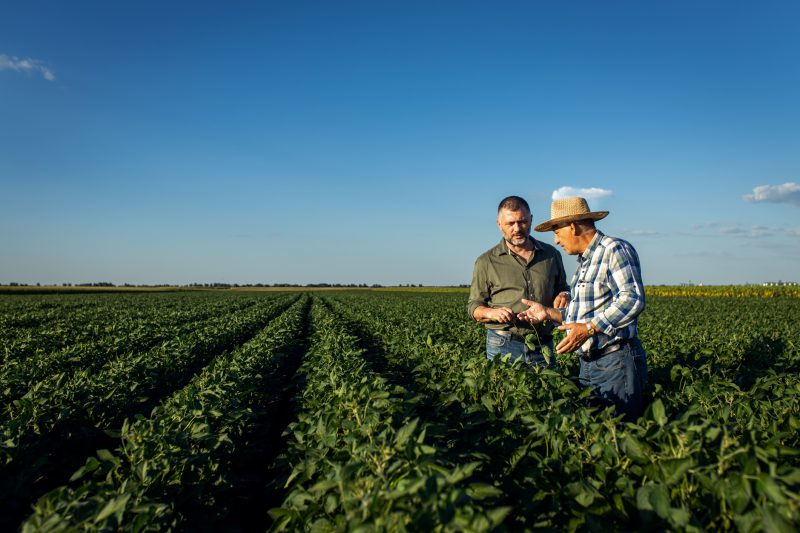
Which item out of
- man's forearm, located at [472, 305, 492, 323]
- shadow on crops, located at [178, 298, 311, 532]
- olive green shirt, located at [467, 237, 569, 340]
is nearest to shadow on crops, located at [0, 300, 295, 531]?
shadow on crops, located at [178, 298, 311, 532]

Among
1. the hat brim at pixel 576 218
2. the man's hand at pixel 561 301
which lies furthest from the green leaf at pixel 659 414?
the man's hand at pixel 561 301

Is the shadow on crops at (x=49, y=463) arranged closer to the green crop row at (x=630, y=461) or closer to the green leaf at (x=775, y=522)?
the green crop row at (x=630, y=461)

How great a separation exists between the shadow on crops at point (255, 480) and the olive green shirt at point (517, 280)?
2364 millimetres

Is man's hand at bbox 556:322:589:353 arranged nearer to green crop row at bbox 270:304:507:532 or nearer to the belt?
the belt

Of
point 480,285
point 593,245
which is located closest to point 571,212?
point 593,245

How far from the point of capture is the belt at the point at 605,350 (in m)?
3.21

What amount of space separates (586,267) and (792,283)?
5774 cm

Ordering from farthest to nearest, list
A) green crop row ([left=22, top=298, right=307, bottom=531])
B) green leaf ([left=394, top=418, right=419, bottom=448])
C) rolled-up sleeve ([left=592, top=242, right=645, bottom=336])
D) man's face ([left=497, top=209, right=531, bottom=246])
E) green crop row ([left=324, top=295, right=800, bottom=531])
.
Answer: man's face ([left=497, top=209, right=531, bottom=246]), rolled-up sleeve ([left=592, top=242, right=645, bottom=336]), green leaf ([left=394, top=418, right=419, bottom=448]), green crop row ([left=22, top=298, right=307, bottom=531]), green crop row ([left=324, top=295, right=800, bottom=531])

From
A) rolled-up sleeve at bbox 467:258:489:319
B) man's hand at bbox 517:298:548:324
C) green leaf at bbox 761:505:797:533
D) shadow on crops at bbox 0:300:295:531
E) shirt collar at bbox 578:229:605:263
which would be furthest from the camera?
rolled-up sleeve at bbox 467:258:489:319

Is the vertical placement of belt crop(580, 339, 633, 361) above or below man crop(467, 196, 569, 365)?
below

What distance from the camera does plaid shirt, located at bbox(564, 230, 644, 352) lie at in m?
3.05

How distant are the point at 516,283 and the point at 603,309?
120 cm

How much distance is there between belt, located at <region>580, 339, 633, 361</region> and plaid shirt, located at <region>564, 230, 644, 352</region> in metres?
0.05

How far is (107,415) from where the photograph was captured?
5.83m
